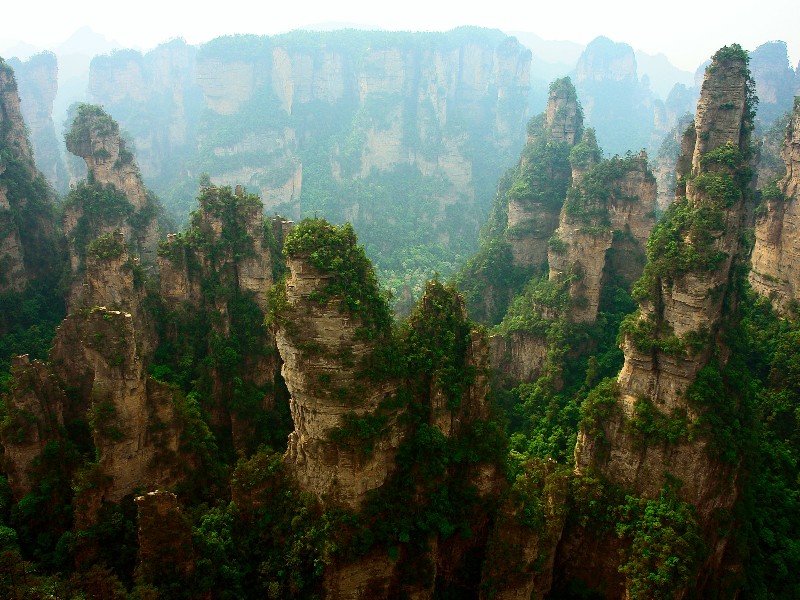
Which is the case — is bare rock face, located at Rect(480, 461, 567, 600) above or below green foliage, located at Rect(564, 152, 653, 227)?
below

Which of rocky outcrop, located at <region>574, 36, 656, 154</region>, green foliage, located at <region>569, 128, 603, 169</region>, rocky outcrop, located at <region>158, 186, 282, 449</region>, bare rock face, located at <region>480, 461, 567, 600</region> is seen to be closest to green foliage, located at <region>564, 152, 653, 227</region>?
green foliage, located at <region>569, 128, 603, 169</region>

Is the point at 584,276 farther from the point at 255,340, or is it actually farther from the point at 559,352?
the point at 255,340

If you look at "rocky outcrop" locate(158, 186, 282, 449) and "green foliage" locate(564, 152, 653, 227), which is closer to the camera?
"rocky outcrop" locate(158, 186, 282, 449)

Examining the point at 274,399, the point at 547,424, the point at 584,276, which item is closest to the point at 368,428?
the point at 274,399

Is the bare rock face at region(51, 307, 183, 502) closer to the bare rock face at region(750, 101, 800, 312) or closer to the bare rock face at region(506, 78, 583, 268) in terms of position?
the bare rock face at region(506, 78, 583, 268)

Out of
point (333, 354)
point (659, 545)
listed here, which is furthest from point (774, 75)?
point (333, 354)

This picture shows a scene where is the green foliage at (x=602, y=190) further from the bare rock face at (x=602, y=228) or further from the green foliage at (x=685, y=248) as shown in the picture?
the green foliage at (x=685, y=248)

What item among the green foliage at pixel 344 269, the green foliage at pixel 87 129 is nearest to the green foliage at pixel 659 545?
the green foliage at pixel 344 269
